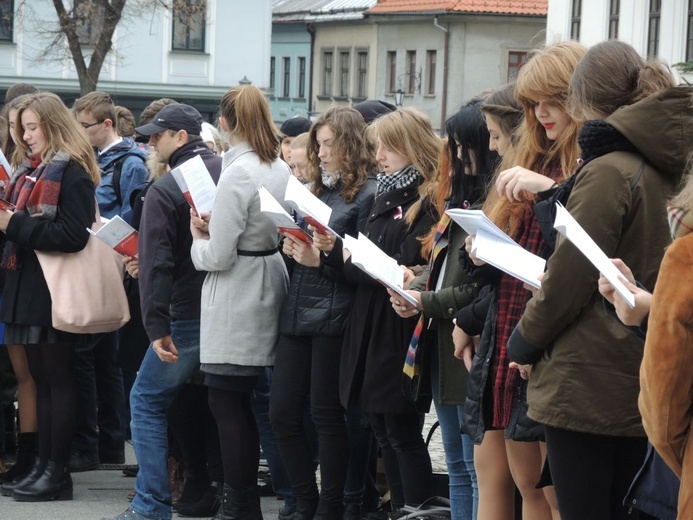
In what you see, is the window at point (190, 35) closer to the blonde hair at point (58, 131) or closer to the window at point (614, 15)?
the window at point (614, 15)

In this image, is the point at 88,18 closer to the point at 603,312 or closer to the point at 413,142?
the point at 413,142

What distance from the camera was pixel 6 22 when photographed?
41.4 meters

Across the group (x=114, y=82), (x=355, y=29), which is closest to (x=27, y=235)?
(x=114, y=82)

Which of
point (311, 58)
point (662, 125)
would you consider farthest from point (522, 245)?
point (311, 58)

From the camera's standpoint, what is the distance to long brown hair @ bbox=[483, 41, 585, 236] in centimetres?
435

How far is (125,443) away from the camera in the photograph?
835cm

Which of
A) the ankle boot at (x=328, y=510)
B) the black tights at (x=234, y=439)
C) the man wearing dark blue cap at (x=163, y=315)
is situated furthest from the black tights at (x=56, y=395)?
the ankle boot at (x=328, y=510)

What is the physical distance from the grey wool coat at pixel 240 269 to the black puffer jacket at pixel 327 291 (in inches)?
4.6

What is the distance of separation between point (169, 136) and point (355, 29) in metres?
55.1

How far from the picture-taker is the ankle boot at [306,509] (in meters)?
6.12

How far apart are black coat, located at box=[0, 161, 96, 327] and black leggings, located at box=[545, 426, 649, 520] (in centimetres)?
334

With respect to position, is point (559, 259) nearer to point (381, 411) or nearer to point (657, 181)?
point (657, 181)

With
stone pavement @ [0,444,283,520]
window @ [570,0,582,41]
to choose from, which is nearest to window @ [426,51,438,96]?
window @ [570,0,582,41]

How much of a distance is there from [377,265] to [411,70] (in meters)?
53.9
